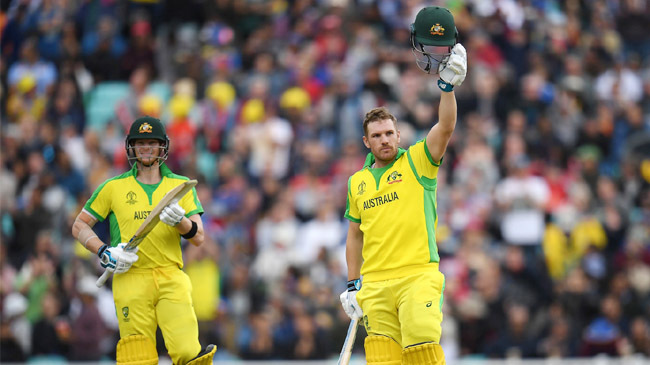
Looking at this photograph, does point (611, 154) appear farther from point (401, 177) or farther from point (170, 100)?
point (401, 177)

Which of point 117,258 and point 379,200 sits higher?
point 379,200

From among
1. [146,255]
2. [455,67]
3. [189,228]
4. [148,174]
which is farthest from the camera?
[148,174]

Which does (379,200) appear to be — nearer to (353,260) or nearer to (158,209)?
(353,260)

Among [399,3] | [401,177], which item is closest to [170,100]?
[399,3]

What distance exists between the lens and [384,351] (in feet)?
33.6

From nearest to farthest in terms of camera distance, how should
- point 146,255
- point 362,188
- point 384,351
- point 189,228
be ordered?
point 384,351
point 362,188
point 189,228
point 146,255

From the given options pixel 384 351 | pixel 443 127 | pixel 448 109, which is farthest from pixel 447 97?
pixel 384 351

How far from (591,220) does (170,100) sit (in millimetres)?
7658

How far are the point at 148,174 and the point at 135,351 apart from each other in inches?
67.4

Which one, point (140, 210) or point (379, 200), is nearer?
point (379, 200)

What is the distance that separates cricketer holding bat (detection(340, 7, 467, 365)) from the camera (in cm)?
984

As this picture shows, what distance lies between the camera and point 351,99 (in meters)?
20.1

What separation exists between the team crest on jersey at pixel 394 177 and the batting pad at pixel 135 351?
2773 mm

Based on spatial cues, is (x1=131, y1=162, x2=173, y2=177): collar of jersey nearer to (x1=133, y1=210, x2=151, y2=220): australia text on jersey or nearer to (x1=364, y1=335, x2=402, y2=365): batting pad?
(x1=133, y1=210, x2=151, y2=220): australia text on jersey
